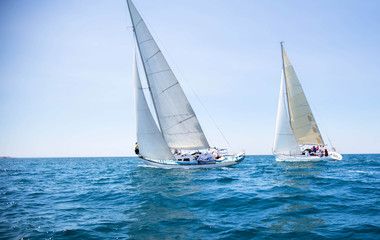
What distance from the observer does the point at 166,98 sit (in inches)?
904

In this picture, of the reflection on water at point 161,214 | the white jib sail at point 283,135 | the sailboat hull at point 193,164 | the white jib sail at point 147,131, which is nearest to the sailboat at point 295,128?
the white jib sail at point 283,135

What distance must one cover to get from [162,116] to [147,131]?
2.18 meters

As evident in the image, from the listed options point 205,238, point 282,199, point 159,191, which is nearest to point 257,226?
point 205,238

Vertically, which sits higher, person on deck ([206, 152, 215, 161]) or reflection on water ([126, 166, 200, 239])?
person on deck ([206, 152, 215, 161])

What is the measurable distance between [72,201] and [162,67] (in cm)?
1551

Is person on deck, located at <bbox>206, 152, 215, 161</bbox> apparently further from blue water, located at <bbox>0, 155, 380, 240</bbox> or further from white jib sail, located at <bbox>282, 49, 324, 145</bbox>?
white jib sail, located at <bbox>282, 49, 324, 145</bbox>

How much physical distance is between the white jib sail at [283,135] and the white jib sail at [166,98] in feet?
49.0

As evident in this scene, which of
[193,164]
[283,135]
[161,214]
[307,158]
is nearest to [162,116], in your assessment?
[193,164]

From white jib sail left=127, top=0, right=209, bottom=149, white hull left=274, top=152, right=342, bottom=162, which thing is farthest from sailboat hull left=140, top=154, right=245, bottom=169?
white hull left=274, top=152, right=342, bottom=162

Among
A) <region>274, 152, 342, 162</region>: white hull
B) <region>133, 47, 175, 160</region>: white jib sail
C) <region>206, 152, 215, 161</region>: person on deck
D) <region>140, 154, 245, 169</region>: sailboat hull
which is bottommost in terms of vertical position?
<region>274, 152, 342, 162</region>: white hull

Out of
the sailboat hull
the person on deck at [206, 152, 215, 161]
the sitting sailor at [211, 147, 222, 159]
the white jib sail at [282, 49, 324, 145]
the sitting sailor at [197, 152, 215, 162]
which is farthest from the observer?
the white jib sail at [282, 49, 324, 145]

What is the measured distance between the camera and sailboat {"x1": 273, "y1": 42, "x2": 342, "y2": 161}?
106 ft

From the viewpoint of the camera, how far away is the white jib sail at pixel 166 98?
22.8 m

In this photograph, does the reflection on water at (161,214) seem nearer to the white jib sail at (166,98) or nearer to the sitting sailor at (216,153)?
the white jib sail at (166,98)
